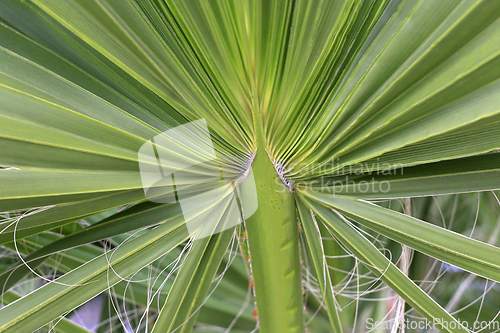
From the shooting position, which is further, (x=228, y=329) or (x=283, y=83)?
(x=228, y=329)

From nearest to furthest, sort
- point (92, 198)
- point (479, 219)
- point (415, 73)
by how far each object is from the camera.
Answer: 1. point (415, 73)
2. point (92, 198)
3. point (479, 219)

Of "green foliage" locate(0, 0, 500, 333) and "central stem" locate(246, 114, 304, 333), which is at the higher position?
"green foliage" locate(0, 0, 500, 333)

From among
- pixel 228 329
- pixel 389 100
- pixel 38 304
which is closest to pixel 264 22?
pixel 389 100

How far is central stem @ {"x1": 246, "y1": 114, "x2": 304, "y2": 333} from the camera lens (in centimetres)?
56

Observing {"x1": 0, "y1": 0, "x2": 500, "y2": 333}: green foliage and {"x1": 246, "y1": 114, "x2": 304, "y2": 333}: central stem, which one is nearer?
{"x1": 0, "y1": 0, "x2": 500, "y2": 333}: green foliage

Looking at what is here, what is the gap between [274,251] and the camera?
588 mm

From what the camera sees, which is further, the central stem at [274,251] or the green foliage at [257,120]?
the central stem at [274,251]

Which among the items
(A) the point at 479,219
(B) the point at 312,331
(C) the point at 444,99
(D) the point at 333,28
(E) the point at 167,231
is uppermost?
(D) the point at 333,28

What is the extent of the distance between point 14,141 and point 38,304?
0.24m

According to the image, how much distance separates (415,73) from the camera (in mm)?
399

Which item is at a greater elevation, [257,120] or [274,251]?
[257,120]

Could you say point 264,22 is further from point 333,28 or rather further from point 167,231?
point 167,231

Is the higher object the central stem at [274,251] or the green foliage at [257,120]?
the green foliage at [257,120]

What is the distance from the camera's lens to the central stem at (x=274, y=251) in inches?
21.9
